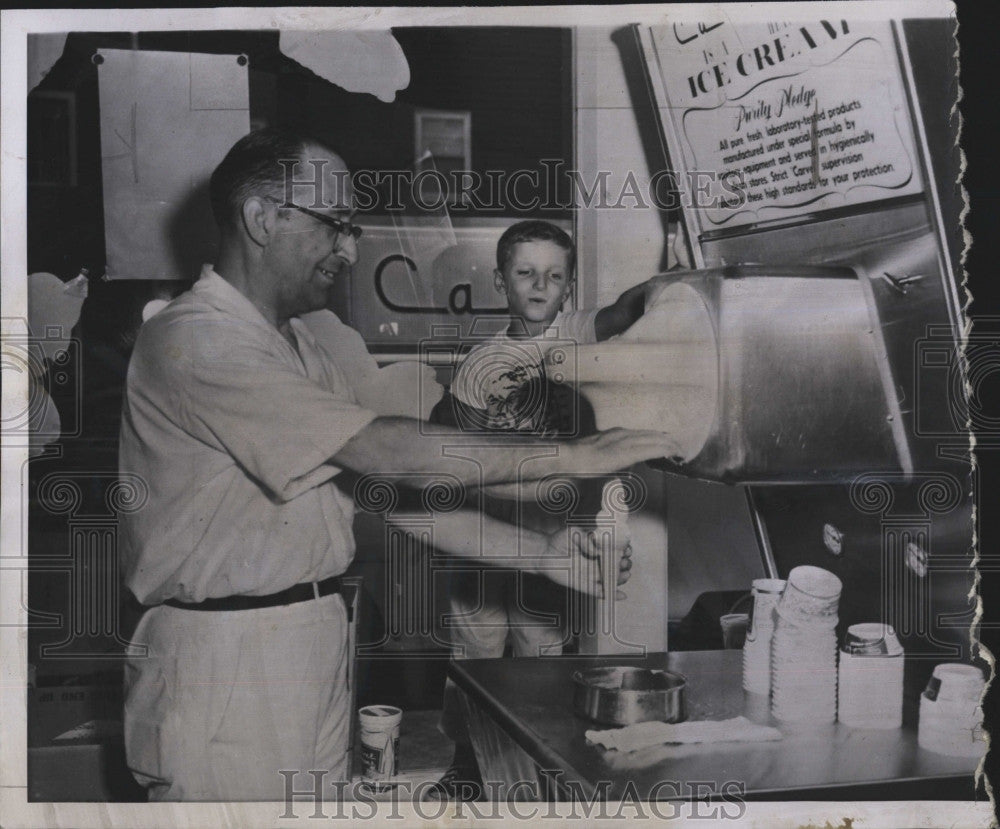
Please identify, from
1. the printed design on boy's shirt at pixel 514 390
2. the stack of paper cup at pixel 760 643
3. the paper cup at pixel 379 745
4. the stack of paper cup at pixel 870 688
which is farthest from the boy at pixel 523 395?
the stack of paper cup at pixel 870 688

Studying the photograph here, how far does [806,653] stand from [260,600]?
113cm

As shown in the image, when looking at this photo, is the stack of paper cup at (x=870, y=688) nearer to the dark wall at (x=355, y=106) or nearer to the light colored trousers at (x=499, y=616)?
the light colored trousers at (x=499, y=616)

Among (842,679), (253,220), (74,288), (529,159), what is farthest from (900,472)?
(74,288)

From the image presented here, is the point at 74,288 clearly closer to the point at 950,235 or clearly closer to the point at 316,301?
the point at 316,301

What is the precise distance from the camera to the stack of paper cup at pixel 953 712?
2.05 metres

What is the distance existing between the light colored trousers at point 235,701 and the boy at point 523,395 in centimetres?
27

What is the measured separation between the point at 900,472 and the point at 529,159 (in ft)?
3.40

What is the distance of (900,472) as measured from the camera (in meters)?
2.11

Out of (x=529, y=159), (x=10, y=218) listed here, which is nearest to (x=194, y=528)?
(x=10, y=218)

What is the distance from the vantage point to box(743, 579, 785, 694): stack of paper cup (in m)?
2.05

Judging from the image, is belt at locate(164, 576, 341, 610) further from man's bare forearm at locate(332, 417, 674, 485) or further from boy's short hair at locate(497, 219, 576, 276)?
boy's short hair at locate(497, 219, 576, 276)

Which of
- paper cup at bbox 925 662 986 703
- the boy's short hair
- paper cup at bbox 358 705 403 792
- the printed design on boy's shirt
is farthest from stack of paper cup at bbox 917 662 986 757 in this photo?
the boy's short hair

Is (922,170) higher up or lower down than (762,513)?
higher up

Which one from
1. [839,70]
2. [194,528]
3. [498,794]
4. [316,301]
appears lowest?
[498,794]
